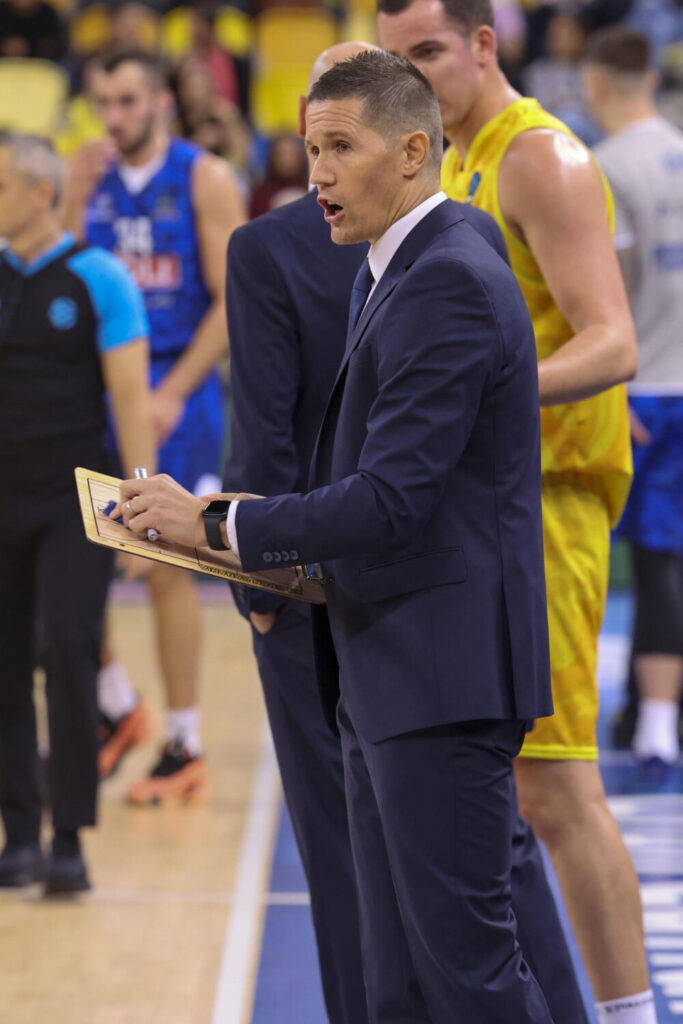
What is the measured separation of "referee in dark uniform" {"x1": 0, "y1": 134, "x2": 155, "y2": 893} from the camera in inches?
153

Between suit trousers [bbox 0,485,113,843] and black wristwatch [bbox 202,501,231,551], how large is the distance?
1.87 metres

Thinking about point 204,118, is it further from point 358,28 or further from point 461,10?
point 461,10

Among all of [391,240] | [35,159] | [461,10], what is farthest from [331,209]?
[35,159]

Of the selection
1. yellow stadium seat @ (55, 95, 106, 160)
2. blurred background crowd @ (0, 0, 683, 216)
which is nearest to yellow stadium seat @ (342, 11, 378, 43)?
blurred background crowd @ (0, 0, 683, 216)

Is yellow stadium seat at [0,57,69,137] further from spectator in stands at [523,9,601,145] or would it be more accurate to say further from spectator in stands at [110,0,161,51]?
spectator in stands at [523,9,601,145]

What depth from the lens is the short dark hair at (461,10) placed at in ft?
8.72

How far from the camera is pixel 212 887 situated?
3.98m

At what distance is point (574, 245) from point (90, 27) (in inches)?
441

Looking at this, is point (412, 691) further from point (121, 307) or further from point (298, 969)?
point (121, 307)

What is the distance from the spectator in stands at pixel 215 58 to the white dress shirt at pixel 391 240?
982cm

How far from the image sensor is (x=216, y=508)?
80.4 inches

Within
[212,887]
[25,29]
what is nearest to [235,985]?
[212,887]

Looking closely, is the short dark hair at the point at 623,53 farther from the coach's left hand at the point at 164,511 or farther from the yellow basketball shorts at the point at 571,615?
the coach's left hand at the point at 164,511

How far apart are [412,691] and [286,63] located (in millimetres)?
11713
